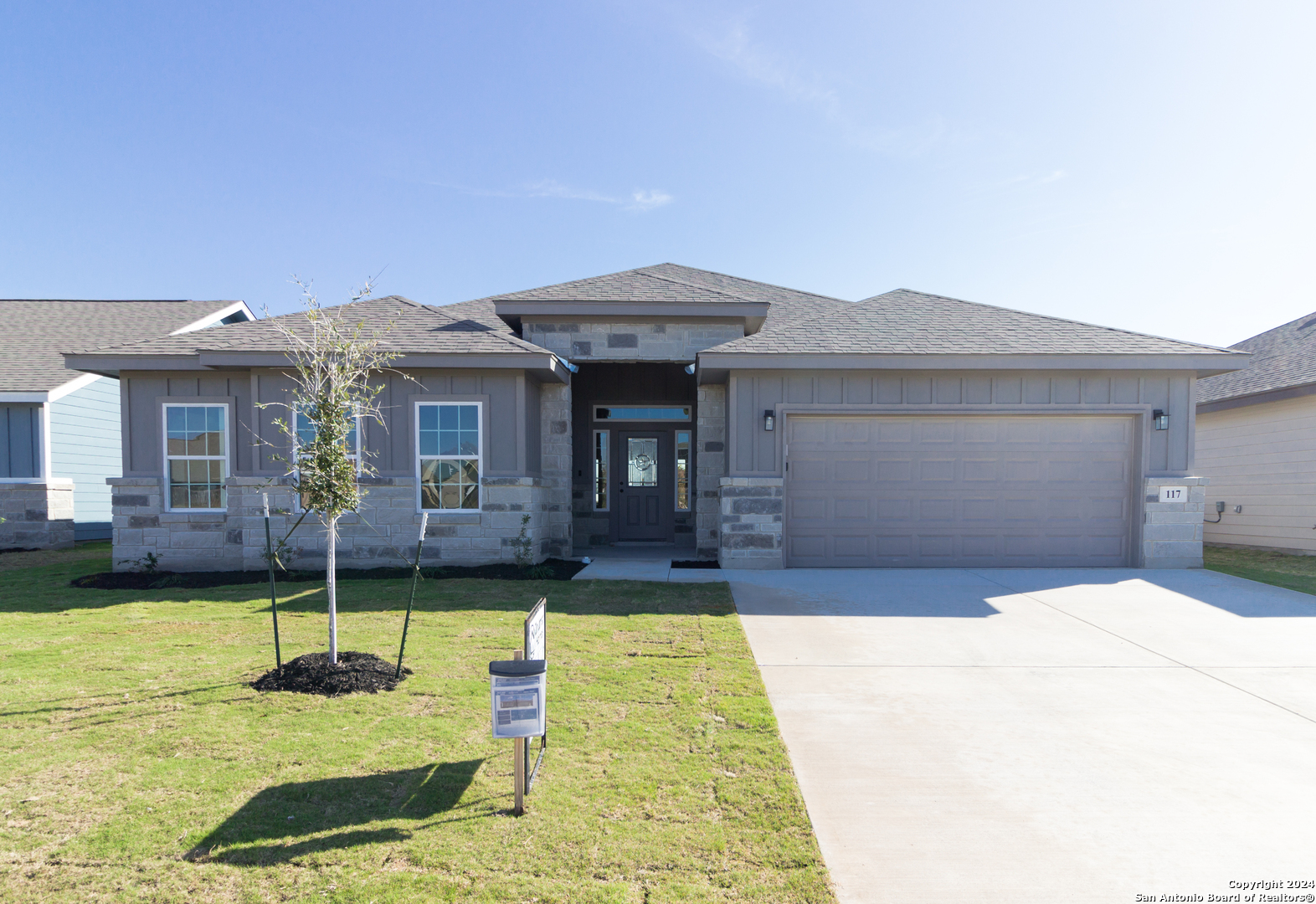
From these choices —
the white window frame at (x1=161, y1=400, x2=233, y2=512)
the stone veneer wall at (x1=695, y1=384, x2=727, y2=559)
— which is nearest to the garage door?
the stone veneer wall at (x1=695, y1=384, x2=727, y2=559)

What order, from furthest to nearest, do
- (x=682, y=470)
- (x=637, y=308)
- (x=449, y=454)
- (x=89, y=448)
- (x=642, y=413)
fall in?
(x=89, y=448), (x=682, y=470), (x=642, y=413), (x=637, y=308), (x=449, y=454)

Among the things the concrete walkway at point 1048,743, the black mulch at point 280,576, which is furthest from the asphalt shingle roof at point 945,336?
the black mulch at point 280,576

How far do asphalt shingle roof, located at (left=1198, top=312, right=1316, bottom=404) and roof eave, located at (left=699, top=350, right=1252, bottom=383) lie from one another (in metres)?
3.48

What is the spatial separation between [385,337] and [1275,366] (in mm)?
16191

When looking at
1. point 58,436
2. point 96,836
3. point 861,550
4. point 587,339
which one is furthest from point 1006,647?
point 58,436

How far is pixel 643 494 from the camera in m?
12.8

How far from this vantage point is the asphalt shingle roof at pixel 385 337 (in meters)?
9.15

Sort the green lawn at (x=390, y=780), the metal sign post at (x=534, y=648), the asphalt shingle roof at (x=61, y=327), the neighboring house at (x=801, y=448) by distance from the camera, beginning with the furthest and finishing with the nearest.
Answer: the asphalt shingle roof at (x=61, y=327)
the neighboring house at (x=801, y=448)
the metal sign post at (x=534, y=648)
the green lawn at (x=390, y=780)

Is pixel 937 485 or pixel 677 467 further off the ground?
pixel 677 467

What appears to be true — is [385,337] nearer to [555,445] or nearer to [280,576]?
[555,445]

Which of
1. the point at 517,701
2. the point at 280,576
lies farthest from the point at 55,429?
the point at 517,701

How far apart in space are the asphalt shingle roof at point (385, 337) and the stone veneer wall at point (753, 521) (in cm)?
354

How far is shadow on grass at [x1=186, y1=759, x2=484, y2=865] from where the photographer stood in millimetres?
2695

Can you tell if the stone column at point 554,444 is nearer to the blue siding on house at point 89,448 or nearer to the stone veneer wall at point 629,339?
the stone veneer wall at point 629,339
